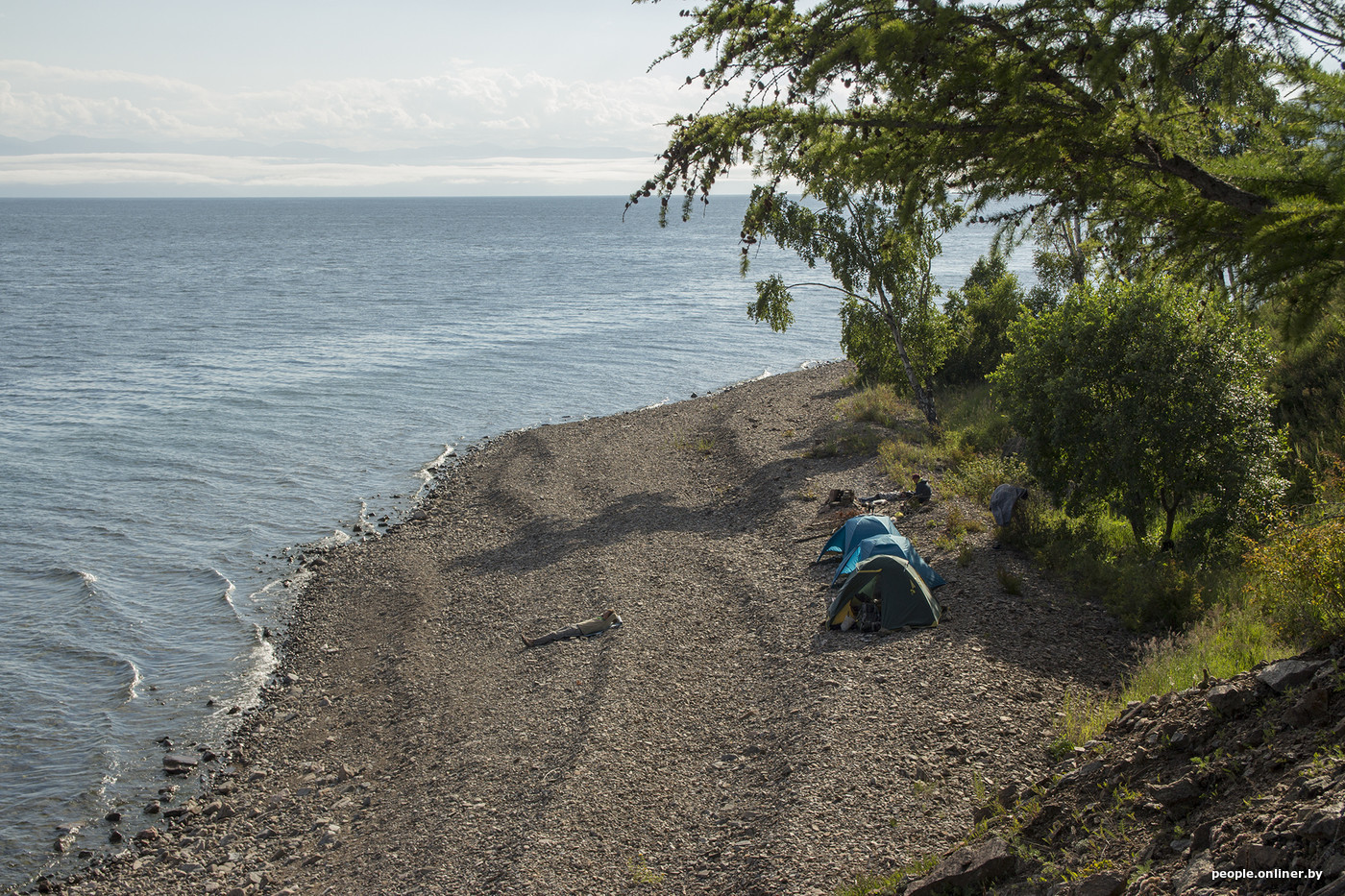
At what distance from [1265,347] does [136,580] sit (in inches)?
1034

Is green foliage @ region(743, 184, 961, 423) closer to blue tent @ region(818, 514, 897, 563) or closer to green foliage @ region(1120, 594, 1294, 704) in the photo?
blue tent @ region(818, 514, 897, 563)

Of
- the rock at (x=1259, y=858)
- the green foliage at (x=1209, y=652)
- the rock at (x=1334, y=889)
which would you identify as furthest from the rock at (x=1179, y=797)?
the green foliage at (x=1209, y=652)

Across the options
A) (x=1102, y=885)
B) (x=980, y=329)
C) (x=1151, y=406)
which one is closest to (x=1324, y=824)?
(x=1102, y=885)

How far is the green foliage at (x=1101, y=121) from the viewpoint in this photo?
507 cm

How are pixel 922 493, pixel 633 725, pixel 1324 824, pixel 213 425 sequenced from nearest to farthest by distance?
pixel 1324 824 < pixel 633 725 < pixel 922 493 < pixel 213 425

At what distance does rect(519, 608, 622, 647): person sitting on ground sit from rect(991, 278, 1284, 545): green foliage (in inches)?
350

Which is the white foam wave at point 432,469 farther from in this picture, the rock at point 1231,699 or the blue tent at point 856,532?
the rock at point 1231,699

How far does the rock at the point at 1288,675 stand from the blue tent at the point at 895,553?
733 cm

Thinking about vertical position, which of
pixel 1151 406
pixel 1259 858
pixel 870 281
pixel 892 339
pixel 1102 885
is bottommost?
pixel 1102 885

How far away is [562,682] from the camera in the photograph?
1414cm

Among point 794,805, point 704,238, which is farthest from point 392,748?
point 704,238

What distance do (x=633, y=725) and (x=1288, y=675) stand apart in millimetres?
8388

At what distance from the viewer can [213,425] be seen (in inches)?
1368

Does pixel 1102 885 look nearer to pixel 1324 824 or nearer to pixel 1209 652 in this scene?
pixel 1324 824
